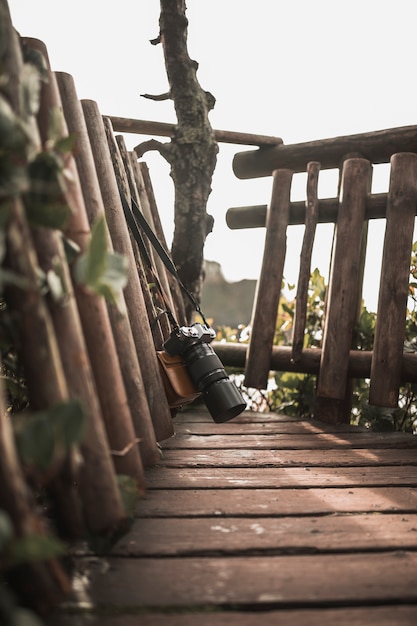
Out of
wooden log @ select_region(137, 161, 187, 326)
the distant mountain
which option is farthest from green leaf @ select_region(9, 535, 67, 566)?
the distant mountain

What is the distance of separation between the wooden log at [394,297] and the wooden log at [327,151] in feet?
1.29

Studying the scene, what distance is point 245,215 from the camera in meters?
3.56

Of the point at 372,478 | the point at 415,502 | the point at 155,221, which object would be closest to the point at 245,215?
the point at 155,221

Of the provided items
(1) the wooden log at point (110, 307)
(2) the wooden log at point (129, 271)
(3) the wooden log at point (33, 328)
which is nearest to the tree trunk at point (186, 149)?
(2) the wooden log at point (129, 271)

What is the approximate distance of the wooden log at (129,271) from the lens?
2.01 m

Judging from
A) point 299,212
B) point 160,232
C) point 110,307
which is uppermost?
point 299,212

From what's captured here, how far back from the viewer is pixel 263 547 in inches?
51.9

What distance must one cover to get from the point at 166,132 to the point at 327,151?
97 cm

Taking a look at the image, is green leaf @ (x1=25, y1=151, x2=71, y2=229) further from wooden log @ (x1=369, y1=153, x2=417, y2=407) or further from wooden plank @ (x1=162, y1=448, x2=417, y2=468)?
wooden log @ (x1=369, y1=153, x2=417, y2=407)

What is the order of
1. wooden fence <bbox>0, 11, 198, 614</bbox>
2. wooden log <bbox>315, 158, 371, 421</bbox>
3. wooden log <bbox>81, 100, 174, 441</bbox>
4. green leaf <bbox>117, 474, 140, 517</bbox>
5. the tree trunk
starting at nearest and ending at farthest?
1. wooden fence <bbox>0, 11, 198, 614</bbox>
2. green leaf <bbox>117, 474, 140, 517</bbox>
3. wooden log <bbox>81, 100, 174, 441</bbox>
4. wooden log <bbox>315, 158, 371, 421</bbox>
5. the tree trunk

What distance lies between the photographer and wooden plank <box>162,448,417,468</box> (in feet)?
6.98

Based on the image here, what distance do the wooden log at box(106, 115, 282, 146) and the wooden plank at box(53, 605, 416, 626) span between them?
8.86 ft

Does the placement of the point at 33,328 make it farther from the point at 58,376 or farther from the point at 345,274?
the point at 345,274

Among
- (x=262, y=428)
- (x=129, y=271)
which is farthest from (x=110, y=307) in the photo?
(x=262, y=428)
